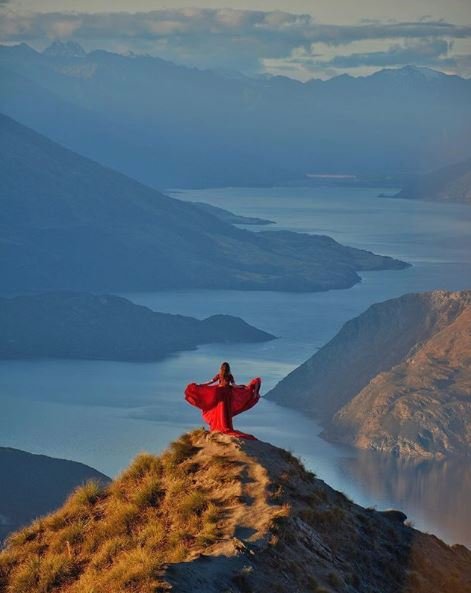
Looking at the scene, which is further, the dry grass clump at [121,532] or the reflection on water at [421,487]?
the reflection on water at [421,487]

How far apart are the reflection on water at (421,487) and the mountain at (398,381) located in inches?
210

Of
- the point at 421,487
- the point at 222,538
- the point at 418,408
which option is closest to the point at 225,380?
the point at 222,538

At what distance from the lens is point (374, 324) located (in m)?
184

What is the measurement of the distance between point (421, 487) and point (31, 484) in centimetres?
3945

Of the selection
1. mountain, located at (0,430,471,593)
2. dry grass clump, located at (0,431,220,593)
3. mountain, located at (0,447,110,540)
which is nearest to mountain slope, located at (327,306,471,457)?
mountain, located at (0,447,110,540)

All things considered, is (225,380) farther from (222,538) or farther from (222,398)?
(222,538)

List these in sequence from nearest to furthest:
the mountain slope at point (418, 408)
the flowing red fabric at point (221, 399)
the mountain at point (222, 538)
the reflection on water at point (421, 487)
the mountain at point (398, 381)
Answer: the mountain at point (222, 538) < the flowing red fabric at point (221, 399) < the reflection on water at point (421, 487) < the mountain slope at point (418, 408) < the mountain at point (398, 381)

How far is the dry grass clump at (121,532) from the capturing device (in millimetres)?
15688

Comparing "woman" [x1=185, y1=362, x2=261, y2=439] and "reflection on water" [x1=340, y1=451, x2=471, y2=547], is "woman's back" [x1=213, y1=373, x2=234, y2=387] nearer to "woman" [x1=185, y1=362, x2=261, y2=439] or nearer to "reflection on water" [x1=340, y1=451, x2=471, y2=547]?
"woman" [x1=185, y1=362, x2=261, y2=439]

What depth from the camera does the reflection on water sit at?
10538 centimetres

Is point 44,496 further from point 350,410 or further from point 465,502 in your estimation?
point 350,410

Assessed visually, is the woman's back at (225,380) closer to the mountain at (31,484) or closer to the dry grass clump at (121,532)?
the dry grass clump at (121,532)

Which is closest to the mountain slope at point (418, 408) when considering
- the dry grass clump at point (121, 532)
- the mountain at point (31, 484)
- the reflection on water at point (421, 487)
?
the reflection on water at point (421, 487)

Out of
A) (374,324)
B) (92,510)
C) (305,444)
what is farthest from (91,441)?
(92,510)
